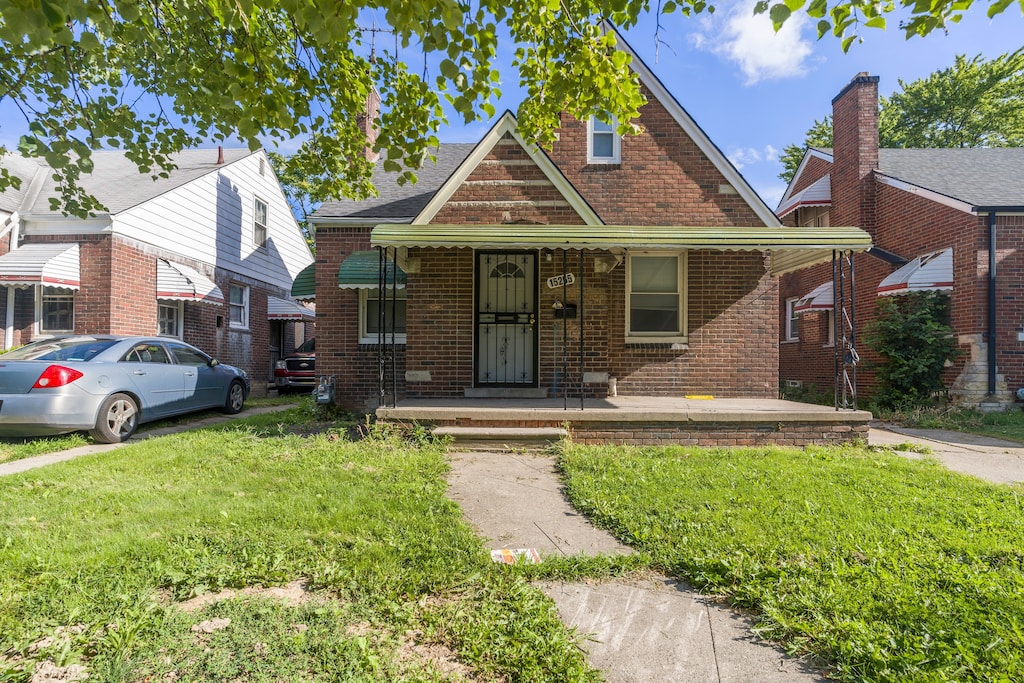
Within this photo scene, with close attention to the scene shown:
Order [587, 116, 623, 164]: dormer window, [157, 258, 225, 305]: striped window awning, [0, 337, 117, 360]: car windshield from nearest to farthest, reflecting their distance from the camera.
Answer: [0, 337, 117, 360]: car windshield → [587, 116, 623, 164]: dormer window → [157, 258, 225, 305]: striped window awning

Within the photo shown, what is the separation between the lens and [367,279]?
8445 mm

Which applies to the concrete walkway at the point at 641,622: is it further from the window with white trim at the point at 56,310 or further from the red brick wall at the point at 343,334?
the window with white trim at the point at 56,310

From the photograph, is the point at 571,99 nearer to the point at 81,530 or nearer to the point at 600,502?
the point at 600,502

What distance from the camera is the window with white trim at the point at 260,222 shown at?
16766 millimetres

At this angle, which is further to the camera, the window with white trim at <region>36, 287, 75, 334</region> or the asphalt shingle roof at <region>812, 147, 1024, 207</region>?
the window with white trim at <region>36, 287, 75, 334</region>

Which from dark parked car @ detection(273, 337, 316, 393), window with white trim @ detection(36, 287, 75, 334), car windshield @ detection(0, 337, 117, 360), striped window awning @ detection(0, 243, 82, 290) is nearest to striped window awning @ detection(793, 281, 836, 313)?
dark parked car @ detection(273, 337, 316, 393)

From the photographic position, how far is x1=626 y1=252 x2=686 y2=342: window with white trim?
876 cm

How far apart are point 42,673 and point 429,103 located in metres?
5.41

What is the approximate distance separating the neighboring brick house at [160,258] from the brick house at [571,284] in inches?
195

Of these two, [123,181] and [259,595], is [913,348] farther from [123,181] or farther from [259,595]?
[123,181]

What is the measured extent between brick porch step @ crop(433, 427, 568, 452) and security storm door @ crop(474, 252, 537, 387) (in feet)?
6.63

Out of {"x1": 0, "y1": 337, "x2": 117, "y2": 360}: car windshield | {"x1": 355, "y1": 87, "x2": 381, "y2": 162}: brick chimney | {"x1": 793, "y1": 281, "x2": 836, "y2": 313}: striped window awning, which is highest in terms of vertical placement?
{"x1": 355, "y1": 87, "x2": 381, "y2": 162}: brick chimney

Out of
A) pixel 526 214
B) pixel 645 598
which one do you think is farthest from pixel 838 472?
pixel 526 214

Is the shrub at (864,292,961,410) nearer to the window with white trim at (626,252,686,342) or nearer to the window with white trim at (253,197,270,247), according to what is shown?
the window with white trim at (626,252,686,342)
